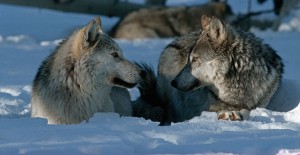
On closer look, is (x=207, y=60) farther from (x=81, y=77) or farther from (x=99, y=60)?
(x=81, y=77)

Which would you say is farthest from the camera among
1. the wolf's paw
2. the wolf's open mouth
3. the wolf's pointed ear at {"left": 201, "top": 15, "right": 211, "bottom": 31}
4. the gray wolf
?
the gray wolf

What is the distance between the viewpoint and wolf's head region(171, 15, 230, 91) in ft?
20.2

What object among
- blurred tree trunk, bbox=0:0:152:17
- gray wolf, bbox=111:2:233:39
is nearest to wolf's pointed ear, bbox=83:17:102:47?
gray wolf, bbox=111:2:233:39

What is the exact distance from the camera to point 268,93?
6383mm

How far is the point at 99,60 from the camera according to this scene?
589 cm

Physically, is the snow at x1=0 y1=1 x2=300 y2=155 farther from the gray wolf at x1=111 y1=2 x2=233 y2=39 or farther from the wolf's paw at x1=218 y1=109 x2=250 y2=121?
the gray wolf at x1=111 y1=2 x2=233 y2=39

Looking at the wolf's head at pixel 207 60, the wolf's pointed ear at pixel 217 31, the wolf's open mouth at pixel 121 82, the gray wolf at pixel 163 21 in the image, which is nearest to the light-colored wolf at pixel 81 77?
the wolf's open mouth at pixel 121 82

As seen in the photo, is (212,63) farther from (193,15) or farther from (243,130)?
(193,15)

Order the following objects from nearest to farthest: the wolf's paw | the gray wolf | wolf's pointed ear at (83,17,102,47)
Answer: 1. the wolf's paw
2. wolf's pointed ear at (83,17,102,47)
3. the gray wolf

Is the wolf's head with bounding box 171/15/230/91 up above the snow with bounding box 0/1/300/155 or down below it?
above

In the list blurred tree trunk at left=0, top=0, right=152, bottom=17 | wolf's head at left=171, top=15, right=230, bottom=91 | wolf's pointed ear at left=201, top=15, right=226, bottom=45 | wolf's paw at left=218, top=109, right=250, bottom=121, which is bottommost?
wolf's paw at left=218, top=109, right=250, bottom=121

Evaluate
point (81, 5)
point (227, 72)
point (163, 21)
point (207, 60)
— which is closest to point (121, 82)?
point (207, 60)

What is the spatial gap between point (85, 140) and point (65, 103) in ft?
6.20

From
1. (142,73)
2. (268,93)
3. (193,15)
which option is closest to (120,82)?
A: (142,73)
